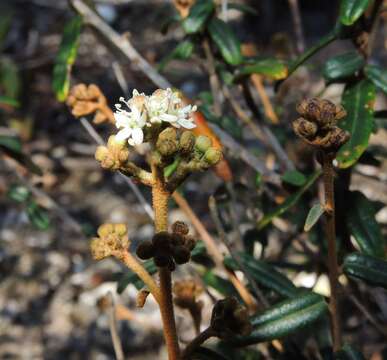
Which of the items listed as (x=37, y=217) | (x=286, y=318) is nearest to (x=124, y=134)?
(x=286, y=318)

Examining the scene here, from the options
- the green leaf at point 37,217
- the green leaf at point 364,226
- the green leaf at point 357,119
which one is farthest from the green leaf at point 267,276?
the green leaf at point 37,217

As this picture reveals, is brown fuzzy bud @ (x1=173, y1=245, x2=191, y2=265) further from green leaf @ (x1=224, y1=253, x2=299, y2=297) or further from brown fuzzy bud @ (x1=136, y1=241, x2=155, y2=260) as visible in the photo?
green leaf @ (x1=224, y1=253, x2=299, y2=297)

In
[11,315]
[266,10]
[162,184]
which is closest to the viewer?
[162,184]

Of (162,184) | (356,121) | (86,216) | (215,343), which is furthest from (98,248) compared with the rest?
(86,216)

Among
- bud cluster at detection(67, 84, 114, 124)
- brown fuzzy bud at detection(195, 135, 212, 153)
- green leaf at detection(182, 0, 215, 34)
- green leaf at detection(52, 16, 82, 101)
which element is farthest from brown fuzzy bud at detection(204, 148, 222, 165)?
green leaf at detection(52, 16, 82, 101)

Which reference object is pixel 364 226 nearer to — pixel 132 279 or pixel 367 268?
pixel 367 268

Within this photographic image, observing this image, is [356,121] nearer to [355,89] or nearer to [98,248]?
[355,89]

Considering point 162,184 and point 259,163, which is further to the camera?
point 259,163

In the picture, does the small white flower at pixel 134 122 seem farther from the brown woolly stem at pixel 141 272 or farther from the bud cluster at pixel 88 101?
the bud cluster at pixel 88 101
